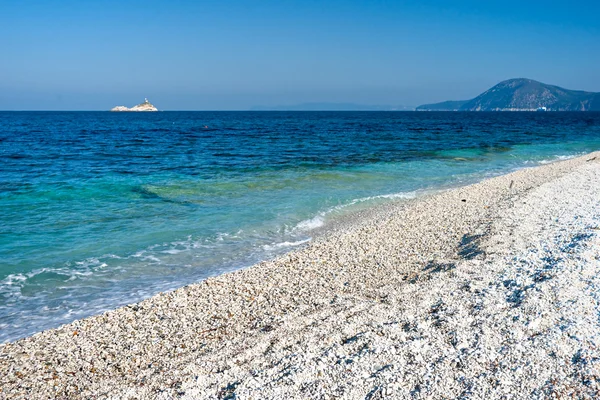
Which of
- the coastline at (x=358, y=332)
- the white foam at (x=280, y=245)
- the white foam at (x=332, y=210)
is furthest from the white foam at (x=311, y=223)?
the coastline at (x=358, y=332)

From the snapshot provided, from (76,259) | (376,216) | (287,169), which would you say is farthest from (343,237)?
(287,169)

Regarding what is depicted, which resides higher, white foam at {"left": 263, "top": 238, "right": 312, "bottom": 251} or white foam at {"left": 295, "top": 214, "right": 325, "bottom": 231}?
white foam at {"left": 295, "top": 214, "right": 325, "bottom": 231}

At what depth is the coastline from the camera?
4.68 meters

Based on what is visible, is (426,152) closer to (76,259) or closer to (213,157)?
(213,157)

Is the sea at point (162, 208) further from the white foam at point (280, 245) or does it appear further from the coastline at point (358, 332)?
the coastline at point (358, 332)

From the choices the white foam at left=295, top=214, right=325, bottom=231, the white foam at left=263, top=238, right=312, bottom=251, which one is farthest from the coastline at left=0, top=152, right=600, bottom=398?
the white foam at left=295, top=214, right=325, bottom=231

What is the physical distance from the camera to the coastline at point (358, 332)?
→ 4.68 meters

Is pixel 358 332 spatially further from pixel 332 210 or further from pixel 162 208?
pixel 162 208

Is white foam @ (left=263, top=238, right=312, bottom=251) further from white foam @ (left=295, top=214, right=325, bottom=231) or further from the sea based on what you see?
white foam @ (left=295, top=214, right=325, bottom=231)

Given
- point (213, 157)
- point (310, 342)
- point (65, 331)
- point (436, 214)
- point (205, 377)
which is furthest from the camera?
point (213, 157)

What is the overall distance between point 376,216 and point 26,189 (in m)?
14.5

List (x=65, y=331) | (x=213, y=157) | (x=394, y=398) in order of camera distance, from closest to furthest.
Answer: (x=394, y=398), (x=65, y=331), (x=213, y=157)

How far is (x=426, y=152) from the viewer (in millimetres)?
33312

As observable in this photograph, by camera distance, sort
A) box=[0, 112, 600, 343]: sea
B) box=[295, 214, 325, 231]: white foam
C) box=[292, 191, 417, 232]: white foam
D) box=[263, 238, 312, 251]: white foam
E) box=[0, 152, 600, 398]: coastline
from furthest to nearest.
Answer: box=[292, 191, 417, 232]: white foam
box=[295, 214, 325, 231]: white foam
box=[263, 238, 312, 251]: white foam
box=[0, 112, 600, 343]: sea
box=[0, 152, 600, 398]: coastline
